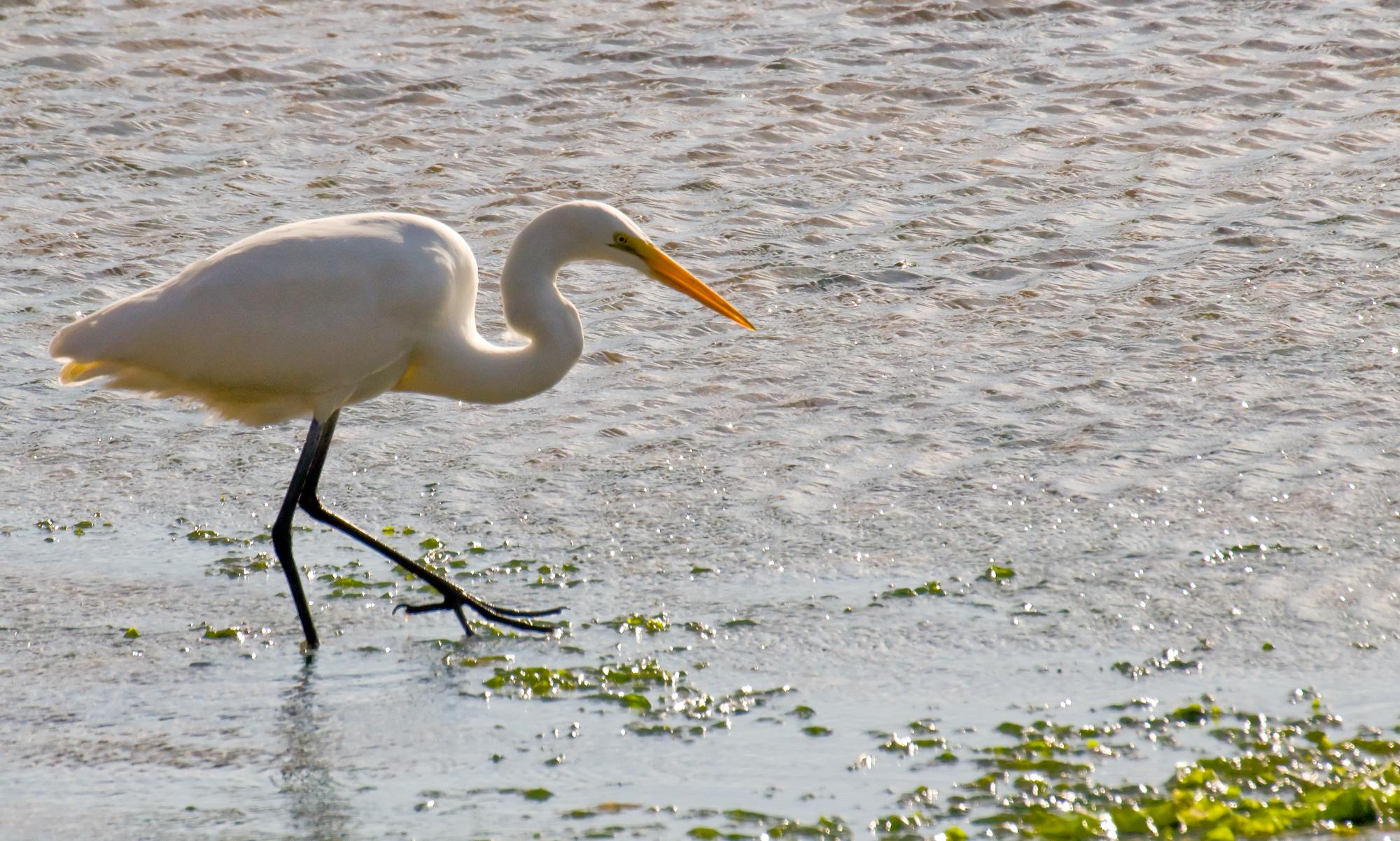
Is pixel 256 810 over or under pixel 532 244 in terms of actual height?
under

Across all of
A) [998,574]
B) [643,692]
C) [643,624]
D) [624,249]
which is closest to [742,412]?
[624,249]

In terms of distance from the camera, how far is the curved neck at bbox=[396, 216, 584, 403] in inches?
201

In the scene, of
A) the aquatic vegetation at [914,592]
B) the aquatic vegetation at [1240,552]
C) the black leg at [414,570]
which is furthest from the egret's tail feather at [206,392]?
the aquatic vegetation at [1240,552]

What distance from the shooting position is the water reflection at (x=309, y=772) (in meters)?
3.71

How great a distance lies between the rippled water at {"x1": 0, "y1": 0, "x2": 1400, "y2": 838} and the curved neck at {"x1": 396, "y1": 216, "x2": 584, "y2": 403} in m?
0.52

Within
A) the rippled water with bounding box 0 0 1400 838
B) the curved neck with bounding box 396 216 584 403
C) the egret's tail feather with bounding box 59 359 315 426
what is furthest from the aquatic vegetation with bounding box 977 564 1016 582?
the egret's tail feather with bounding box 59 359 315 426

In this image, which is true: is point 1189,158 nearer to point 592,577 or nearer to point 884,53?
point 884,53

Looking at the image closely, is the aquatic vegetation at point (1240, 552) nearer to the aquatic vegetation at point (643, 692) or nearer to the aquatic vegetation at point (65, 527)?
the aquatic vegetation at point (643, 692)

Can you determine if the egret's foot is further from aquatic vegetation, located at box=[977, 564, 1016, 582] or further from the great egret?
aquatic vegetation, located at box=[977, 564, 1016, 582]

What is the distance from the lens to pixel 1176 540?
5.10 meters

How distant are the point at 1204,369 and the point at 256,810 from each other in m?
4.04

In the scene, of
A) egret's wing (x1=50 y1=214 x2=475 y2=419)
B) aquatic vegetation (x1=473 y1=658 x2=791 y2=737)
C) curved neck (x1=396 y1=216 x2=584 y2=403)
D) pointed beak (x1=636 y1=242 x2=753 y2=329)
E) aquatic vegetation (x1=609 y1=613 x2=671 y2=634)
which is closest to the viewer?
aquatic vegetation (x1=473 y1=658 x2=791 y2=737)

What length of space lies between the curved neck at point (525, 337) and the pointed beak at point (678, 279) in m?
0.25

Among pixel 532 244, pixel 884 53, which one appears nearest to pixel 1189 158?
pixel 884 53
